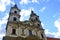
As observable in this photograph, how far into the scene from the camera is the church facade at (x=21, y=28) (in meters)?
27.2

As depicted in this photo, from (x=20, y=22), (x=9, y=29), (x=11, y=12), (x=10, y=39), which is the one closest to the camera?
(x=10, y=39)

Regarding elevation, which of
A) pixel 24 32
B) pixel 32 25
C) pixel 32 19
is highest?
pixel 32 19

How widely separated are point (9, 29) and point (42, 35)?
7.33m

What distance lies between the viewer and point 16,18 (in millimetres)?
31062

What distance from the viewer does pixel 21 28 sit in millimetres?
29469

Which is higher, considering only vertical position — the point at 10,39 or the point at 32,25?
the point at 32,25

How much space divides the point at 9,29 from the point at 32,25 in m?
5.47

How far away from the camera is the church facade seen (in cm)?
2720

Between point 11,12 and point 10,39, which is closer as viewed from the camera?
point 10,39

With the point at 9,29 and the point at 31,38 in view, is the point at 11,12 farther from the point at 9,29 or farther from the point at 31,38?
the point at 31,38

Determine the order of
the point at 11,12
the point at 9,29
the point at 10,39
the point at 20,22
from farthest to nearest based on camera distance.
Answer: the point at 11,12 < the point at 20,22 < the point at 9,29 < the point at 10,39

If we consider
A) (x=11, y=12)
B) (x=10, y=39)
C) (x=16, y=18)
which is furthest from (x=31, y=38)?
(x=11, y=12)

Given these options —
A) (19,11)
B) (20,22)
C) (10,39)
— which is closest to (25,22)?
(20,22)

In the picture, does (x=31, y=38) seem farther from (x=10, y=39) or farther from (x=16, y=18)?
(x=16, y=18)
